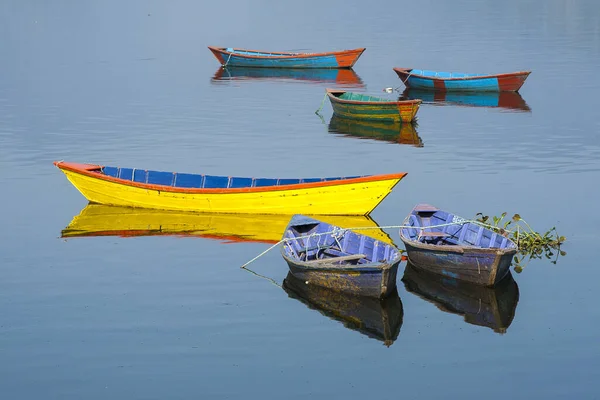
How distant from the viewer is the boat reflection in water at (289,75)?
58.1m

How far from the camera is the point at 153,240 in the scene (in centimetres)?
2616

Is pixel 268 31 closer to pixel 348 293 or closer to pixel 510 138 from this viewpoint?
pixel 510 138

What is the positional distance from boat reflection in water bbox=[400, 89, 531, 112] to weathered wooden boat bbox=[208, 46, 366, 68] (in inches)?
371

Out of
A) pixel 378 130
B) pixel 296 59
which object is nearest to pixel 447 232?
pixel 378 130

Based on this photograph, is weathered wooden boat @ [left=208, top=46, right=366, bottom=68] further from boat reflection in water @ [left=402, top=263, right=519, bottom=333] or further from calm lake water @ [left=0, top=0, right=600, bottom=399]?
boat reflection in water @ [left=402, top=263, right=519, bottom=333]

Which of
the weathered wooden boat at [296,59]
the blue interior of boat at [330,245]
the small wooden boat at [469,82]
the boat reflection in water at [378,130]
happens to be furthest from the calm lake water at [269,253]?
the weathered wooden boat at [296,59]

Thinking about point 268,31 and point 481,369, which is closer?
point 481,369

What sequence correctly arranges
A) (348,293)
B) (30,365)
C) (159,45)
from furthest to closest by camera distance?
(159,45), (348,293), (30,365)

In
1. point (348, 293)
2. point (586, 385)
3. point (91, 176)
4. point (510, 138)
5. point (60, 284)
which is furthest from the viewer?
point (510, 138)

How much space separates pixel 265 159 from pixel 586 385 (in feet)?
65.2

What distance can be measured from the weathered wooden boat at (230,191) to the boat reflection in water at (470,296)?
4.32m

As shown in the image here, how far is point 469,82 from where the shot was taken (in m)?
49.3

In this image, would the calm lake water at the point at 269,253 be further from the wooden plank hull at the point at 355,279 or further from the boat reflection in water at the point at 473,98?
the boat reflection in water at the point at 473,98

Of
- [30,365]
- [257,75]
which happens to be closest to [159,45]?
[257,75]
